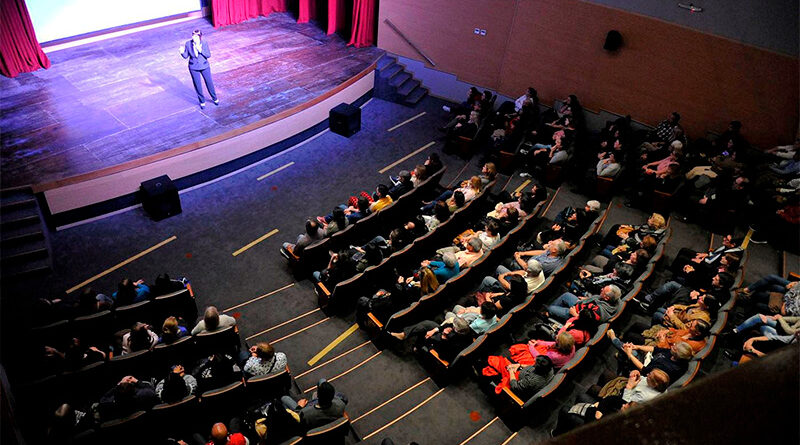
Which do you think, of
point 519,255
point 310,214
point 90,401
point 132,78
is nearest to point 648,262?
point 519,255

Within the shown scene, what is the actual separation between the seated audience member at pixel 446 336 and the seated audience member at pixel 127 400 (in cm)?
244

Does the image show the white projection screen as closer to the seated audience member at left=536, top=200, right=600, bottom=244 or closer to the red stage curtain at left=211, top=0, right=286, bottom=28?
the red stage curtain at left=211, top=0, right=286, bottom=28

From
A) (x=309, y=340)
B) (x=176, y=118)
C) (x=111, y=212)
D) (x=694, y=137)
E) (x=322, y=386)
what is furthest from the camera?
(x=694, y=137)

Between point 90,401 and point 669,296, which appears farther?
point 669,296

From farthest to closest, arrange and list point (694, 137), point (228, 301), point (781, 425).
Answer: point (694, 137), point (228, 301), point (781, 425)

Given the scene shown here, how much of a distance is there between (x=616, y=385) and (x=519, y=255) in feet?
6.36

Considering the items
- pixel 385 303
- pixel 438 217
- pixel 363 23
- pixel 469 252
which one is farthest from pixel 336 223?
pixel 363 23

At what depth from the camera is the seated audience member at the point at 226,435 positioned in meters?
3.96

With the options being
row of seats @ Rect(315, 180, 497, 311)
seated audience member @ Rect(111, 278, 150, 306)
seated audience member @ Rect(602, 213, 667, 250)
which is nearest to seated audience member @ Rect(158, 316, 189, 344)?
seated audience member @ Rect(111, 278, 150, 306)

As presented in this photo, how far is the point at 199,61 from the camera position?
796cm

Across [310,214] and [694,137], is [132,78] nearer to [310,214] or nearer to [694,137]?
[310,214]

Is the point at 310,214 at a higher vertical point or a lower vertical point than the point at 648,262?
lower

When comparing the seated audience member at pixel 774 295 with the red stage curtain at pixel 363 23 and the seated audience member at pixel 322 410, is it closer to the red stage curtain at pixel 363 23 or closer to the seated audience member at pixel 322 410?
the seated audience member at pixel 322 410

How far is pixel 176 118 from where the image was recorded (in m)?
8.16
